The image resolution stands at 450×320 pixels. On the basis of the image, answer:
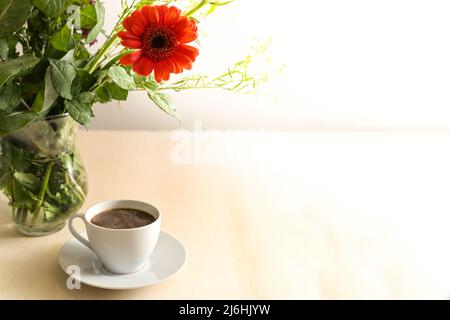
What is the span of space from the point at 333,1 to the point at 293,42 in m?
0.14

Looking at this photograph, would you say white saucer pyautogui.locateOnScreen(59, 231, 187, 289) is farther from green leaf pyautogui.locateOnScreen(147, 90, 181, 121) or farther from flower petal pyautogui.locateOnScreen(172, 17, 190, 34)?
flower petal pyautogui.locateOnScreen(172, 17, 190, 34)

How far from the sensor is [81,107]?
83cm

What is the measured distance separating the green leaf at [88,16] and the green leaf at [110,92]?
8 centimetres

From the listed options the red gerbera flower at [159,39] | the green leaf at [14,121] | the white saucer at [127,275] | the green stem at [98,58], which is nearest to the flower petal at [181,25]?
the red gerbera flower at [159,39]

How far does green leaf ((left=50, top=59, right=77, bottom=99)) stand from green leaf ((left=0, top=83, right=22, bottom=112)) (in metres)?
0.06

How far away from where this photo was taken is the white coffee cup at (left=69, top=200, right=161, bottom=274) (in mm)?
832

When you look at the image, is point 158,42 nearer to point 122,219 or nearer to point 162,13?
point 162,13

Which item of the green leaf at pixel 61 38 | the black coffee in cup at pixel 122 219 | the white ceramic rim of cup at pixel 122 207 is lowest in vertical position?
the black coffee in cup at pixel 122 219

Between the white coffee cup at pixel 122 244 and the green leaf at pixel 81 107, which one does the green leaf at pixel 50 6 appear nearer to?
the green leaf at pixel 81 107

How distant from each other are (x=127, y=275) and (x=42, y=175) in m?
0.19

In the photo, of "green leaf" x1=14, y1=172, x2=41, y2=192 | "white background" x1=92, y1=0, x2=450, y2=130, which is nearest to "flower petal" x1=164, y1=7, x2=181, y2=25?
"green leaf" x1=14, y1=172, x2=41, y2=192

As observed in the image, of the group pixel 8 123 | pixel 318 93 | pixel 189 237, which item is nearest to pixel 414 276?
pixel 189 237

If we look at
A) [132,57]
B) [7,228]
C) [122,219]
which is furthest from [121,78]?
[7,228]

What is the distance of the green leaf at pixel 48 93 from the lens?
80 cm
